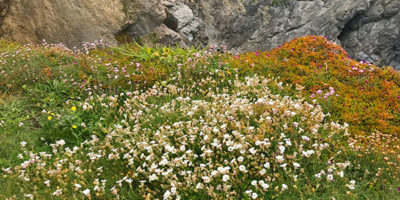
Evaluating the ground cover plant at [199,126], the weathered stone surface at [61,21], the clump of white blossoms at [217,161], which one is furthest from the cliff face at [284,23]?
the clump of white blossoms at [217,161]

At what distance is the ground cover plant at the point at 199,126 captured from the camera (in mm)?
3859

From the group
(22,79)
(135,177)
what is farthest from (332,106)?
(22,79)

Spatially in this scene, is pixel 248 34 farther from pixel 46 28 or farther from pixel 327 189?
pixel 327 189

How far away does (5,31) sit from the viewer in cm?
1243

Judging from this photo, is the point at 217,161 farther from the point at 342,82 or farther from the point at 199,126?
the point at 342,82

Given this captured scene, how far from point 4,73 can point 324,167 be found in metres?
8.66

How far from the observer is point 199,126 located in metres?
4.83

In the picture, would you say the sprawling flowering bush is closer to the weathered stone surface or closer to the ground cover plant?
the ground cover plant

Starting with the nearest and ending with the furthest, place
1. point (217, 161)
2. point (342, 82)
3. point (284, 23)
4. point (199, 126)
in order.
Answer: point (217, 161) → point (199, 126) → point (342, 82) → point (284, 23)

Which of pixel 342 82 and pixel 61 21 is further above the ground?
pixel 61 21

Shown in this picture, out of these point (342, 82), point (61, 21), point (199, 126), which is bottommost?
point (342, 82)

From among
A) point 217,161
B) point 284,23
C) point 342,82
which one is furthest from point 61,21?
point 284,23

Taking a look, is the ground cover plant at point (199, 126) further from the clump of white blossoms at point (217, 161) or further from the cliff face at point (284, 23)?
the cliff face at point (284, 23)

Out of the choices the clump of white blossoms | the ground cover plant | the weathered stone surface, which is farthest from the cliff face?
the clump of white blossoms
